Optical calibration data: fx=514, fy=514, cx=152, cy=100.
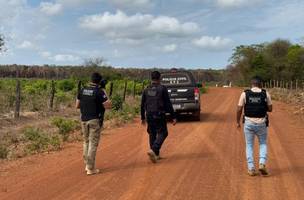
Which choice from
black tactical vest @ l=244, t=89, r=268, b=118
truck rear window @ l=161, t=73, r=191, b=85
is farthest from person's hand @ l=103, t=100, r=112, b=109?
truck rear window @ l=161, t=73, r=191, b=85

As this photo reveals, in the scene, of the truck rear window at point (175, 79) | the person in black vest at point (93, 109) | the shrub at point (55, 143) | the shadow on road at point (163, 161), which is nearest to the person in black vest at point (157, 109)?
the shadow on road at point (163, 161)

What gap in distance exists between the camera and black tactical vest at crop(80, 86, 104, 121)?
1021 cm

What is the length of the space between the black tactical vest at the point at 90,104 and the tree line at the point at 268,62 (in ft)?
217

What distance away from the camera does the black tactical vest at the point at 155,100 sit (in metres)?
11.4

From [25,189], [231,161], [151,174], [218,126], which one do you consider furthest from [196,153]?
[218,126]

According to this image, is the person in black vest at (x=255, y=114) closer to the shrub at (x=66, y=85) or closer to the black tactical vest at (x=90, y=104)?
the black tactical vest at (x=90, y=104)

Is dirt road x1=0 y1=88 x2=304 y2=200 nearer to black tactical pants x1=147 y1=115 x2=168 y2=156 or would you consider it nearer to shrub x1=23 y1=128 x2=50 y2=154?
black tactical pants x1=147 y1=115 x2=168 y2=156

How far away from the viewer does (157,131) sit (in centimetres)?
1156

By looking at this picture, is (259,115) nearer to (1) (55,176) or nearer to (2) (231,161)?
(2) (231,161)

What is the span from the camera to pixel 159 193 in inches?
331

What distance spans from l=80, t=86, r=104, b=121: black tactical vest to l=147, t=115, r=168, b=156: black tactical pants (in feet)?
5.12

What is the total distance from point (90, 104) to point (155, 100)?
5.71ft

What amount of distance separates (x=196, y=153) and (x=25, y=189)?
481 centimetres

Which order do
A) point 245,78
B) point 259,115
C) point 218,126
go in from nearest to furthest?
1. point 259,115
2. point 218,126
3. point 245,78
